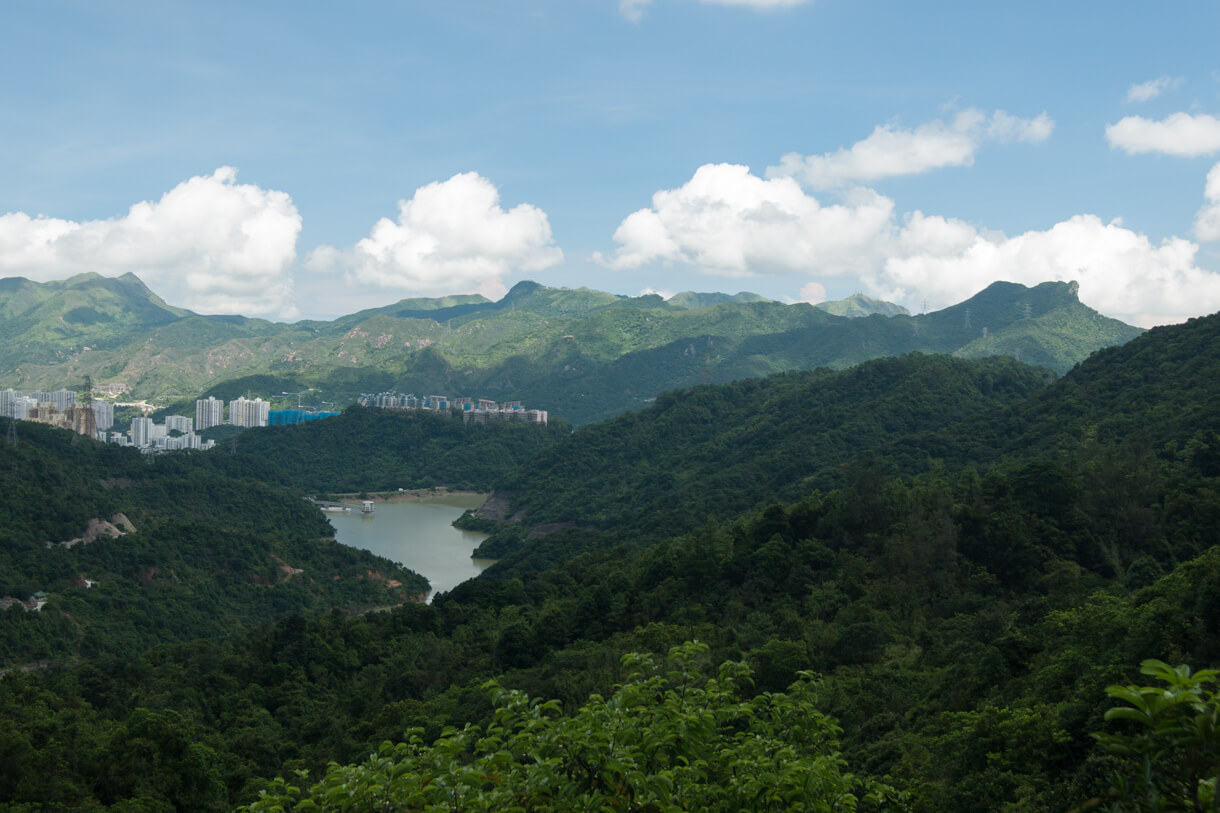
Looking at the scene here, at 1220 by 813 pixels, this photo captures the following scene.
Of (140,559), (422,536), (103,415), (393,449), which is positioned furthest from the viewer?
(103,415)

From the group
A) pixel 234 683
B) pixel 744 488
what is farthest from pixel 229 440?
pixel 234 683

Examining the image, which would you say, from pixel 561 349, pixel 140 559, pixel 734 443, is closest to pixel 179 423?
pixel 561 349

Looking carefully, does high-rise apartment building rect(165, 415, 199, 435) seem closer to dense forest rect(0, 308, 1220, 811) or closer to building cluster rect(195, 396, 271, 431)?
building cluster rect(195, 396, 271, 431)

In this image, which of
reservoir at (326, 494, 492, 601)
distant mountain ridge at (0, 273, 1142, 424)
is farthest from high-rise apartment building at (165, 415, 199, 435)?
reservoir at (326, 494, 492, 601)

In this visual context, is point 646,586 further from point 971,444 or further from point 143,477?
point 143,477

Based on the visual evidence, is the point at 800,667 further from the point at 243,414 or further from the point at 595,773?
the point at 243,414

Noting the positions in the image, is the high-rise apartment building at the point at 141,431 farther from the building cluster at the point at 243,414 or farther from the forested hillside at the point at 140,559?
the forested hillside at the point at 140,559

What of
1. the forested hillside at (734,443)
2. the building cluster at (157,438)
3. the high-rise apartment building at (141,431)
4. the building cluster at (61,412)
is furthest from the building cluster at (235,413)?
the forested hillside at (734,443)
